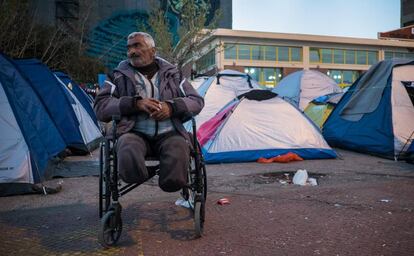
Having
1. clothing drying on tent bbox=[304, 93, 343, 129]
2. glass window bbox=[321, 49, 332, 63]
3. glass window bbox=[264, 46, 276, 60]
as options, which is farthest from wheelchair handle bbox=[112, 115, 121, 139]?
glass window bbox=[321, 49, 332, 63]

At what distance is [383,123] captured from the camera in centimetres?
812

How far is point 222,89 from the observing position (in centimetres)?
1045

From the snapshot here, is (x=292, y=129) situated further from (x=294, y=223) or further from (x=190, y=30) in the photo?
(x=190, y=30)

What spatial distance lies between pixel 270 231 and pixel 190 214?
34.9 inches

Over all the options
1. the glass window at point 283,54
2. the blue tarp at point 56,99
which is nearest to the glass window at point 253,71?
the glass window at point 283,54

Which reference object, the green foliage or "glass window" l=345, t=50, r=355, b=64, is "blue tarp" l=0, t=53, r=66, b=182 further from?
"glass window" l=345, t=50, r=355, b=64

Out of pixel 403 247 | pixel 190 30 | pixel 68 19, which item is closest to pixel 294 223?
pixel 403 247

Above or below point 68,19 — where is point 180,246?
below

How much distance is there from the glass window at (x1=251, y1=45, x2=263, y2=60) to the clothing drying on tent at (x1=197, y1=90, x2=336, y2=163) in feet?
94.0

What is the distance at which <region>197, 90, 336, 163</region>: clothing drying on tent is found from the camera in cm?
759

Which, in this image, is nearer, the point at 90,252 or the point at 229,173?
the point at 90,252

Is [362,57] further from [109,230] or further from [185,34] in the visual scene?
[109,230]

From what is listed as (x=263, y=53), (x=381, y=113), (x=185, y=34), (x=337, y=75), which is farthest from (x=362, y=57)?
(x=381, y=113)

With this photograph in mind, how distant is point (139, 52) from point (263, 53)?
3391cm
